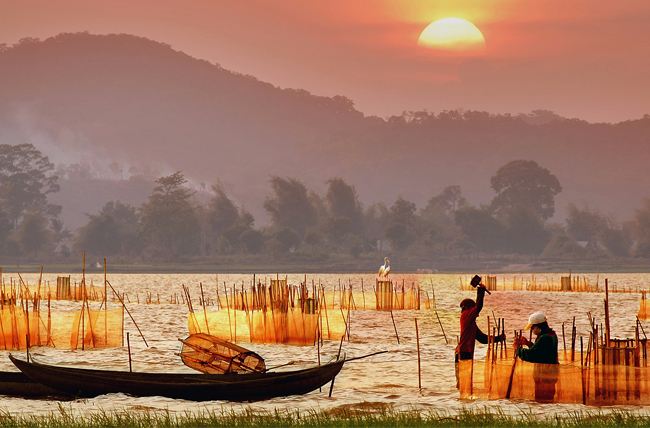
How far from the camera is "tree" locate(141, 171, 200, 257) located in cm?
18538

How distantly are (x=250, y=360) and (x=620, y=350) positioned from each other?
→ 21.7 ft

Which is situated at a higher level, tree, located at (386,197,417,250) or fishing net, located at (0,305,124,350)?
tree, located at (386,197,417,250)

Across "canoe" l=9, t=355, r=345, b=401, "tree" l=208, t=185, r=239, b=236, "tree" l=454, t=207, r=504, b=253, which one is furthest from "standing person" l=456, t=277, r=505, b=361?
"tree" l=454, t=207, r=504, b=253

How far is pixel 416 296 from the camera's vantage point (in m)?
49.7

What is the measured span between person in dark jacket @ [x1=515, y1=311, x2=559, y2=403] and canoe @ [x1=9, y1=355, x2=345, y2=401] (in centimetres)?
363

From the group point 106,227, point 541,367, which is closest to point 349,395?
point 541,367

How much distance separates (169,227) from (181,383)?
6661 inches

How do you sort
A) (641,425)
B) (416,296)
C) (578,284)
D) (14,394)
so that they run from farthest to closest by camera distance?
(578,284) → (416,296) → (14,394) → (641,425)

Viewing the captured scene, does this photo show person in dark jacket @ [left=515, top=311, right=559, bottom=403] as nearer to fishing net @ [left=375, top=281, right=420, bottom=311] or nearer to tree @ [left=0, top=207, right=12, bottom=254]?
fishing net @ [left=375, top=281, right=420, bottom=311]

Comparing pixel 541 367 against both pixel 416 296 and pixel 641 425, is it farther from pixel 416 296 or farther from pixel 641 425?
pixel 416 296

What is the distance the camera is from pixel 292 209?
19500 cm

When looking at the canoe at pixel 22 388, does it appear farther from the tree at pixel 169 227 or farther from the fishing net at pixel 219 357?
the tree at pixel 169 227

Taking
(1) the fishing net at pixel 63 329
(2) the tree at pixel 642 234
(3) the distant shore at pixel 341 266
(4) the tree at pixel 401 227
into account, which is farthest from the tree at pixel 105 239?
(1) the fishing net at pixel 63 329

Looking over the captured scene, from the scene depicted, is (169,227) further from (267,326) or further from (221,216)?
(267,326)
